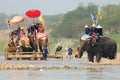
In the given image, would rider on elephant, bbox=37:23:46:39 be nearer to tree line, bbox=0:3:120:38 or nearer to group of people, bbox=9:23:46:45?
group of people, bbox=9:23:46:45

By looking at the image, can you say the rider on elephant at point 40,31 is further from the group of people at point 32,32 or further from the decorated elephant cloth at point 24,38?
the decorated elephant cloth at point 24,38

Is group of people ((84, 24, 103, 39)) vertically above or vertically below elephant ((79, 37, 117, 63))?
above

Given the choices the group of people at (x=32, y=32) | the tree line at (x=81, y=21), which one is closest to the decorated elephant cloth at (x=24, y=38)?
the group of people at (x=32, y=32)

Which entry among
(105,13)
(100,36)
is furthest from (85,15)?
(100,36)

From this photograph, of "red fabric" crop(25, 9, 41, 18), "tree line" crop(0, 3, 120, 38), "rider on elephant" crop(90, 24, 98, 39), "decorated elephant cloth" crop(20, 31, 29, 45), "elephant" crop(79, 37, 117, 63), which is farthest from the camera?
"tree line" crop(0, 3, 120, 38)

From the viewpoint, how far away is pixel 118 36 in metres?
87.0

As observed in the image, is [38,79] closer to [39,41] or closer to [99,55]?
[99,55]

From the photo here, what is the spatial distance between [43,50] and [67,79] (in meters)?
21.9

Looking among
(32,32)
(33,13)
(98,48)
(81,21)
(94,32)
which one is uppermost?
(81,21)

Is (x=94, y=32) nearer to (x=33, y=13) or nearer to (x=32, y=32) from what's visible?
(x=32, y=32)

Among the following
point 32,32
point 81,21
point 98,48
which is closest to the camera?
point 98,48

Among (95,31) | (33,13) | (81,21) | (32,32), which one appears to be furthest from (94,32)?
(81,21)

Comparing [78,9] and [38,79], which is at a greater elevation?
[78,9]

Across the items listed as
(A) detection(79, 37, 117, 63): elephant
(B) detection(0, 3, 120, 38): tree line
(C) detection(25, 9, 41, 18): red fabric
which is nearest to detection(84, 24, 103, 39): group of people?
(A) detection(79, 37, 117, 63): elephant
